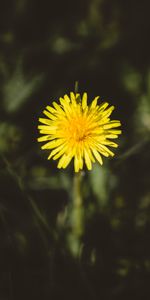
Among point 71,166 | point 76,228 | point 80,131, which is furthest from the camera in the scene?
point 71,166

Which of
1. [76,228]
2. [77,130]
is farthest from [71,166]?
[77,130]

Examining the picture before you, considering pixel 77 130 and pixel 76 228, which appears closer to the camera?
pixel 77 130

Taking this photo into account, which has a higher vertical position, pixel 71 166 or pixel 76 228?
pixel 71 166

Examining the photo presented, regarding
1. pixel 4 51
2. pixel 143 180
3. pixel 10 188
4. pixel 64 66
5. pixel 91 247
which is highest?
pixel 4 51

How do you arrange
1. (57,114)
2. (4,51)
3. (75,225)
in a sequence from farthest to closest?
(4,51)
(75,225)
(57,114)

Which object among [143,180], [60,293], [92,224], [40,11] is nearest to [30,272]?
[60,293]

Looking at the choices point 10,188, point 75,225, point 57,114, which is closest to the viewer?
point 57,114

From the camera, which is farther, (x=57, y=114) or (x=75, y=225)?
(x=75, y=225)

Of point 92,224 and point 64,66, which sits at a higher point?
point 64,66

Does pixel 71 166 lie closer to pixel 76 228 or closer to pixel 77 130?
pixel 76 228

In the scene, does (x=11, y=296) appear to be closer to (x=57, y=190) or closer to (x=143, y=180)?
(x=57, y=190)
